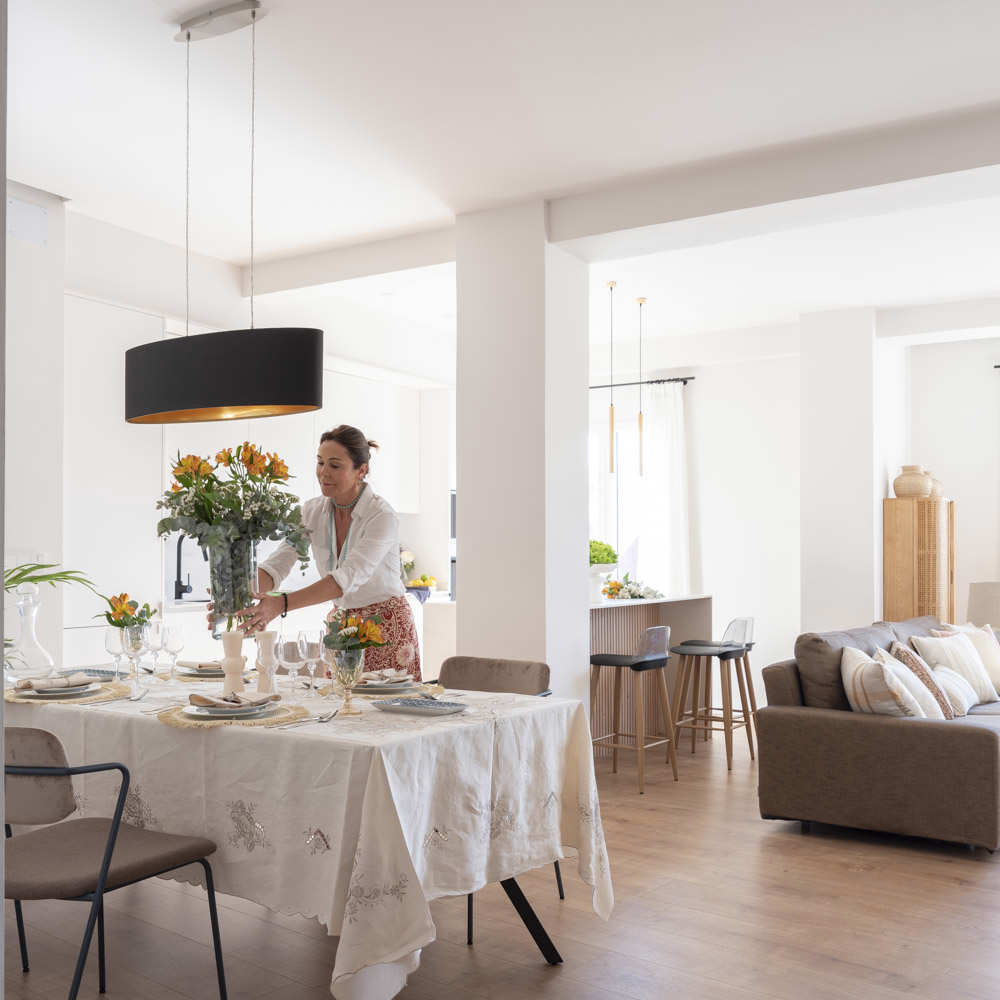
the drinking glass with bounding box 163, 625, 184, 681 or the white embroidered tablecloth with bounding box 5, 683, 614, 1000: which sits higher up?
the drinking glass with bounding box 163, 625, 184, 681

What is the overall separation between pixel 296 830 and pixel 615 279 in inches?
195

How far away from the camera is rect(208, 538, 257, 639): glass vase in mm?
2803

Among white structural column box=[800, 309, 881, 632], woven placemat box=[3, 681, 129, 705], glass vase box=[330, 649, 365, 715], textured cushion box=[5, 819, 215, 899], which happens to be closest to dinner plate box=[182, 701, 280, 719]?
glass vase box=[330, 649, 365, 715]

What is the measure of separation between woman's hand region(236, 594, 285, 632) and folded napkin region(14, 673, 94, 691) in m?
0.57

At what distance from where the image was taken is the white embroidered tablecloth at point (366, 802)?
221cm

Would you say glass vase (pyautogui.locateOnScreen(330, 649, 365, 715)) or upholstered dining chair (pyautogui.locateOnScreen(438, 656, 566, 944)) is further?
upholstered dining chair (pyautogui.locateOnScreen(438, 656, 566, 944))

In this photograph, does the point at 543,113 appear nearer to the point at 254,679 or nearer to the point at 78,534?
the point at 254,679

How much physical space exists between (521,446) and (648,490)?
396 centimetres

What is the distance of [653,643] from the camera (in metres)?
5.32

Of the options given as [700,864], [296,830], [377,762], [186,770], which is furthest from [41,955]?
[700,864]

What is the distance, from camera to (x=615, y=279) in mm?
6629

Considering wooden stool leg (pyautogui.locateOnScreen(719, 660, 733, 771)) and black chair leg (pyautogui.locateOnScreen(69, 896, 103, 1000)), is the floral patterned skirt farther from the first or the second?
wooden stool leg (pyautogui.locateOnScreen(719, 660, 733, 771))

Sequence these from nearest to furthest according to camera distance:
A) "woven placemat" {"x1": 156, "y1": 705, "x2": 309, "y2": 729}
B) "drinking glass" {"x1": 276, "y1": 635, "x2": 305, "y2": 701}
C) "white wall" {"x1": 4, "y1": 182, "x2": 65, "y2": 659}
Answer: "woven placemat" {"x1": 156, "y1": 705, "x2": 309, "y2": 729}, "drinking glass" {"x1": 276, "y1": 635, "x2": 305, "y2": 701}, "white wall" {"x1": 4, "y1": 182, "x2": 65, "y2": 659}

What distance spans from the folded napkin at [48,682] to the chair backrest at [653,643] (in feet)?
9.58
